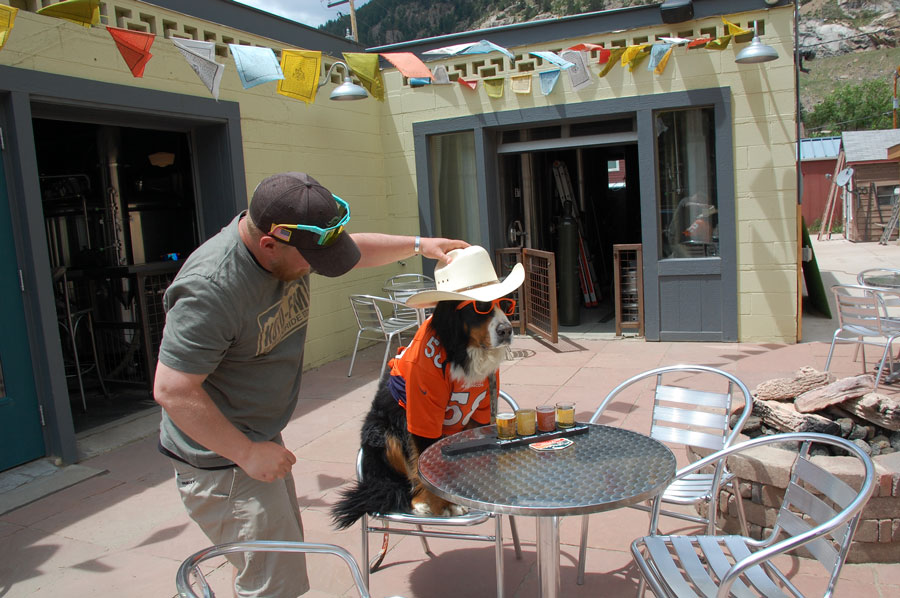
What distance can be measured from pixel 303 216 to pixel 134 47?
3691 mm

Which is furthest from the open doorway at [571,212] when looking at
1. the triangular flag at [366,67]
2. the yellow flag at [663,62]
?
the triangular flag at [366,67]

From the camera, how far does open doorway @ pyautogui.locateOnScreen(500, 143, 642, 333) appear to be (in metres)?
8.45

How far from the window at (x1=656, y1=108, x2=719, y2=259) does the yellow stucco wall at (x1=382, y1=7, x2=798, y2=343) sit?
1.02ft

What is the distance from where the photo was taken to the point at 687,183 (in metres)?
7.21

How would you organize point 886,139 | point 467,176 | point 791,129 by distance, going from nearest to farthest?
point 791,129
point 467,176
point 886,139

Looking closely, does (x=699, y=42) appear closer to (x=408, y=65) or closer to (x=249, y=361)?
(x=408, y=65)

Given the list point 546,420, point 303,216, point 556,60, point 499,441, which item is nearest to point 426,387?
point 499,441

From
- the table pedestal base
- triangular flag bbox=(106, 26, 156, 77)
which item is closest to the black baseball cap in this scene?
the table pedestal base

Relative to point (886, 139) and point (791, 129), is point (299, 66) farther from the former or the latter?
point (886, 139)

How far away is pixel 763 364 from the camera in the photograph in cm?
586

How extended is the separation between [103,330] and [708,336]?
20.5ft

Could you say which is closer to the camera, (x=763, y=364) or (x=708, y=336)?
(x=763, y=364)

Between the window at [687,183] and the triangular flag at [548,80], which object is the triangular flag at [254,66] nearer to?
the triangular flag at [548,80]

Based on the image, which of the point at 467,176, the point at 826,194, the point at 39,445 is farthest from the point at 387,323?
the point at 826,194
